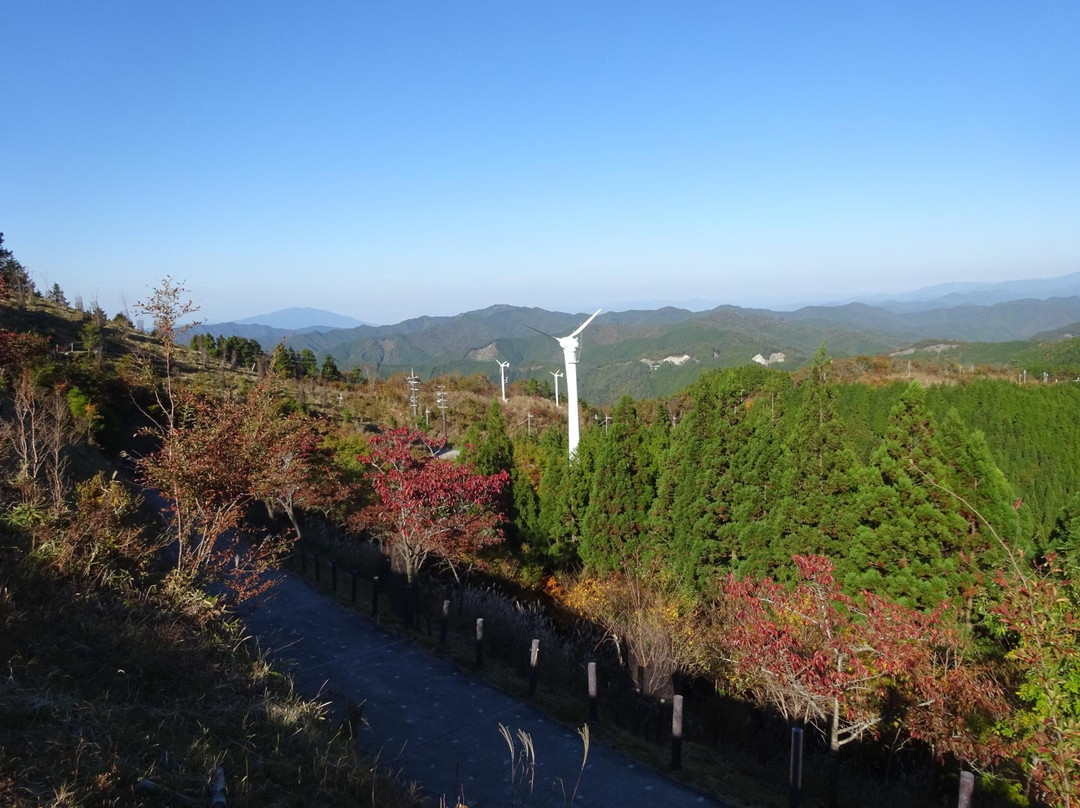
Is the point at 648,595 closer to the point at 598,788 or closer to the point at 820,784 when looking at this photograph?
the point at 820,784

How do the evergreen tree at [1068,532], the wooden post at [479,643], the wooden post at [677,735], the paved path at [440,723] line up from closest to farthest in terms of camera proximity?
the paved path at [440,723]
the wooden post at [677,735]
the wooden post at [479,643]
the evergreen tree at [1068,532]

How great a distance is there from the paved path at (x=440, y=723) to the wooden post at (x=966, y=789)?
79.0 inches

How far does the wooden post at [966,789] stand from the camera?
5059mm

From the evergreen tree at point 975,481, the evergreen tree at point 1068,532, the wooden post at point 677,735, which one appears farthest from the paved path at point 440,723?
the evergreen tree at point 1068,532

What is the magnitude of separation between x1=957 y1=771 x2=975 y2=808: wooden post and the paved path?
2.01 meters

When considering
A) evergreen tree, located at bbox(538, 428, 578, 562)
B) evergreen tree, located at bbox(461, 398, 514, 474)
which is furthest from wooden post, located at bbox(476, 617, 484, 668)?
evergreen tree, located at bbox(461, 398, 514, 474)

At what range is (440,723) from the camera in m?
7.59

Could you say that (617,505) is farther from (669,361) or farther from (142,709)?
(669,361)

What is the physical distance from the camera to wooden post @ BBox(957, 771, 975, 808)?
506 cm

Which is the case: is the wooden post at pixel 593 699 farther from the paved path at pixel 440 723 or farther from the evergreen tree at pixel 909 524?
Result: the evergreen tree at pixel 909 524

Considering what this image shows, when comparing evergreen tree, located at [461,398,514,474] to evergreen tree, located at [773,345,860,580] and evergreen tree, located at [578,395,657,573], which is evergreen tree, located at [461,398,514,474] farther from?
evergreen tree, located at [773,345,860,580]

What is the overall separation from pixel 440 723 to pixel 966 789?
5.00m

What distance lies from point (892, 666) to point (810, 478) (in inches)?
398

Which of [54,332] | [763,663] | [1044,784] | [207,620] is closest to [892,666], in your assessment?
[763,663]
